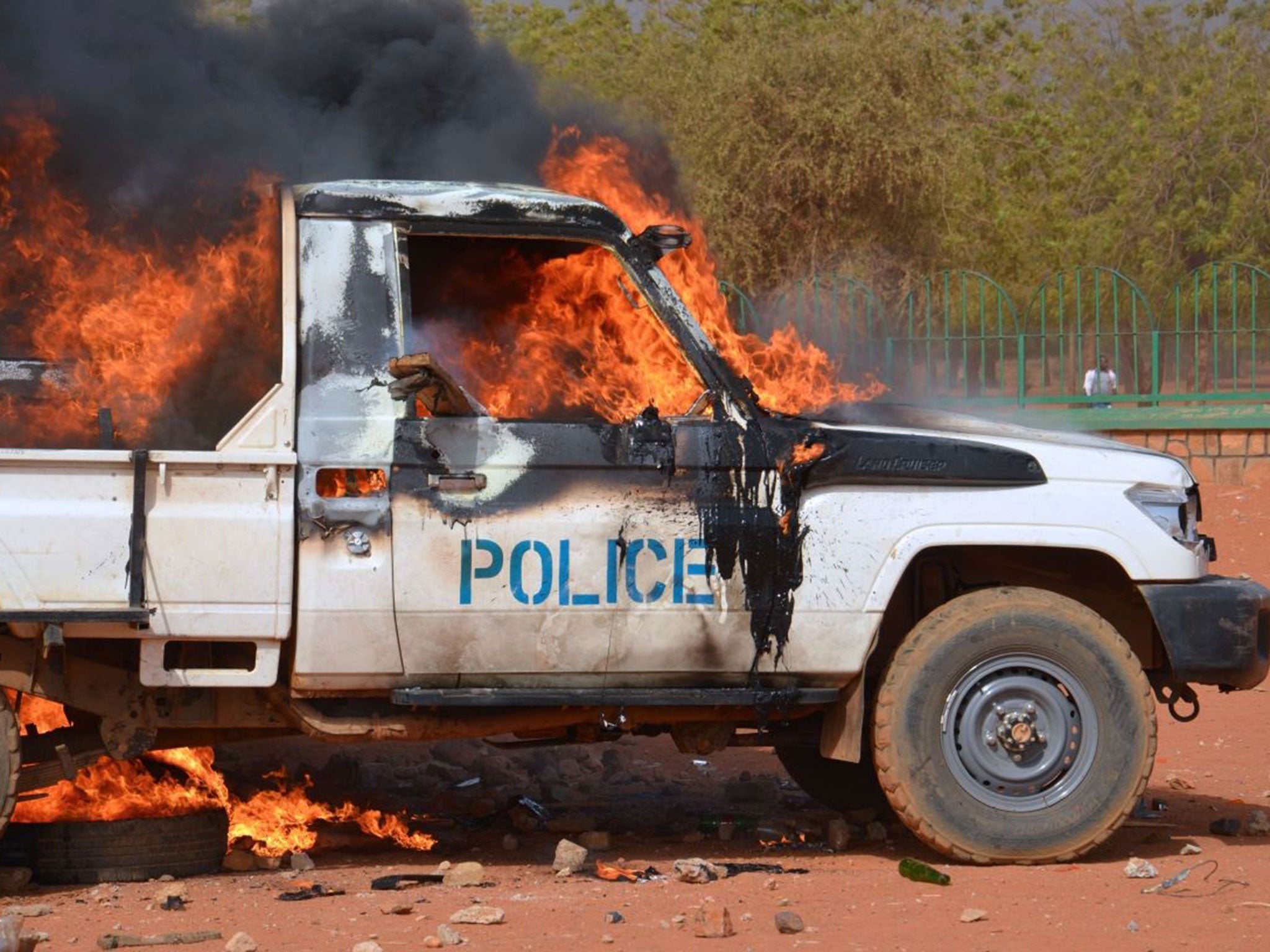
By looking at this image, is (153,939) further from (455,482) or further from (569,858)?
(455,482)

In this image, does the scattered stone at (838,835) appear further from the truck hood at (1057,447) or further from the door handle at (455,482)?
the door handle at (455,482)

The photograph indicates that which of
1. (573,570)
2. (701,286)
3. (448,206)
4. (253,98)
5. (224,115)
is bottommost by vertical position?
(573,570)

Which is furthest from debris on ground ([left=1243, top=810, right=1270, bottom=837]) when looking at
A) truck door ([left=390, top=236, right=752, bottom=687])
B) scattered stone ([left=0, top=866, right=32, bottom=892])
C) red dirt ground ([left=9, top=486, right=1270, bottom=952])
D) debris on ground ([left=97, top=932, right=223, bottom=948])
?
scattered stone ([left=0, top=866, right=32, bottom=892])

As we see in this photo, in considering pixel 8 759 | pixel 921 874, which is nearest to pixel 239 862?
pixel 8 759

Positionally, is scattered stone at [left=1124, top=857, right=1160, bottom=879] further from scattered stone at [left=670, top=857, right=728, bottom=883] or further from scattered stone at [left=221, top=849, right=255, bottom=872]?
scattered stone at [left=221, top=849, right=255, bottom=872]

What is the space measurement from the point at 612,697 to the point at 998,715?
1.32 metres

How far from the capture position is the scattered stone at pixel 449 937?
16.8 feet

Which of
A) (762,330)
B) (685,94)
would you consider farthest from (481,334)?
(685,94)

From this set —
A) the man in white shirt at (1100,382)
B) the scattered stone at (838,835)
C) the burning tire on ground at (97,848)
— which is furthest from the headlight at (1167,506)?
the man in white shirt at (1100,382)

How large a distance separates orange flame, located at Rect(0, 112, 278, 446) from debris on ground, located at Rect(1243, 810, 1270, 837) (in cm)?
398

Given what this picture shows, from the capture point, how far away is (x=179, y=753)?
6906mm

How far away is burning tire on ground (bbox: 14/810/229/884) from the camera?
5996 mm

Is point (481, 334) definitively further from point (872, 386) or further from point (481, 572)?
point (872, 386)

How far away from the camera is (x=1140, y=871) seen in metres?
6.02
